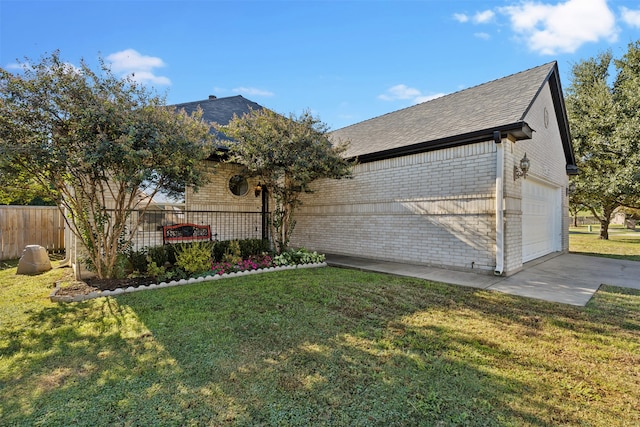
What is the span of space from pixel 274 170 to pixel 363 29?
526cm

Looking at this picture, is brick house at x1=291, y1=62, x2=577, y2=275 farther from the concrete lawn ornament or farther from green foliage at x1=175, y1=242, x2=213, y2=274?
the concrete lawn ornament

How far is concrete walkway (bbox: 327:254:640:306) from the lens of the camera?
5.25m

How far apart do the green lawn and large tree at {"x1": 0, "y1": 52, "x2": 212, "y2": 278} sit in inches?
81.1

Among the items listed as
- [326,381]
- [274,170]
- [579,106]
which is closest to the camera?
[326,381]

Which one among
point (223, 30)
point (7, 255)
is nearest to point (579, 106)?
point (223, 30)

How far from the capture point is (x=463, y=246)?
690cm

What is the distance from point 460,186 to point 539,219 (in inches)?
167

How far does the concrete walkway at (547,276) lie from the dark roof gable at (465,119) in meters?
3.09

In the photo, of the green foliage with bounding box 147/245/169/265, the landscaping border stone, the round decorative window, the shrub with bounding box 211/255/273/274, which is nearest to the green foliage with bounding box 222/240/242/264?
the shrub with bounding box 211/255/273/274

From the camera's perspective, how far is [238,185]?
32.7 feet

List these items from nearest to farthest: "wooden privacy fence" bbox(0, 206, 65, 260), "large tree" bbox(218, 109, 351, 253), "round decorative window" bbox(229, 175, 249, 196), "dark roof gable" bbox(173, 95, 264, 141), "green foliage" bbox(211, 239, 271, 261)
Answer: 1. "large tree" bbox(218, 109, 351, 253)
2. "green foliage" bbox(211, 239, 271, 261)
3. "wooden privacy fence" bbox(0, 206, 65, 260)
4. "round decorative window" bbox(229, 175, 249, 196)
5. "dark roof gable" bbox(173, 95, 264, 141)

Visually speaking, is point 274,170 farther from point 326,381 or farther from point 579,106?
point 579,106

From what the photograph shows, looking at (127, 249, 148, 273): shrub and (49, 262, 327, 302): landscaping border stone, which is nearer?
(49, 262, 327, 302): landscaping border stone

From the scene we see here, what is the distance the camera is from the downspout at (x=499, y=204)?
246 inches
